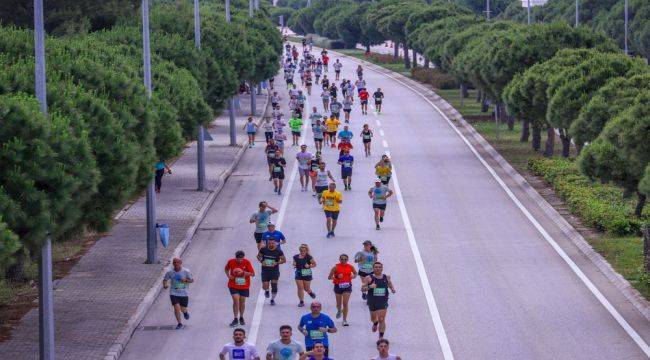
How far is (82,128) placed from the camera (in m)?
21.7

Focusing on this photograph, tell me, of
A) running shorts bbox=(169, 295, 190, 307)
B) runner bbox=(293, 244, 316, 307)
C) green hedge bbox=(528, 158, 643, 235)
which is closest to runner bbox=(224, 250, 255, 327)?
running shorts bbox=(169, 295, 190, 307)

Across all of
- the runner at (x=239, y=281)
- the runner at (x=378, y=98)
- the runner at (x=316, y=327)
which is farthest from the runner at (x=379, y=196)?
the runner at (x=378, y=98)

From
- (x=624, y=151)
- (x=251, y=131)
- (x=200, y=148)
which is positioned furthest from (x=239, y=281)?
(x=251, y=131)

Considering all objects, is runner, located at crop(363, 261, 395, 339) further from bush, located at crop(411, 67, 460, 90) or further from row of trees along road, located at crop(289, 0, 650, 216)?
bush, located at crop(411, 67, 460, 90)

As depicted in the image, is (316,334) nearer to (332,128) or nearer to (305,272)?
(305,272)

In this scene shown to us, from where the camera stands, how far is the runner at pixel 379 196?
3512 centimetres

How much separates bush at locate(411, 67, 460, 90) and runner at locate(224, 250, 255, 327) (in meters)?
58.5

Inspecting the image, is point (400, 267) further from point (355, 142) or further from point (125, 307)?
point (355, 142)

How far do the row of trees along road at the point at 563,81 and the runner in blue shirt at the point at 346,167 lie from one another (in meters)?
6.20

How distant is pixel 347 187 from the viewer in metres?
43.5

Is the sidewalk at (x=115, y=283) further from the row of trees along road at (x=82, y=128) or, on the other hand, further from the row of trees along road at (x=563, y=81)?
the row of trees along road at (x=563, y=81)

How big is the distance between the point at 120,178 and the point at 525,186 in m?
23.3

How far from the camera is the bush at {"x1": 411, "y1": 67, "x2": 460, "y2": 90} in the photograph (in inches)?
3413

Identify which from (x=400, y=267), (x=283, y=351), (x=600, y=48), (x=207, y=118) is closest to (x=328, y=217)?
(x=400, y=267)
